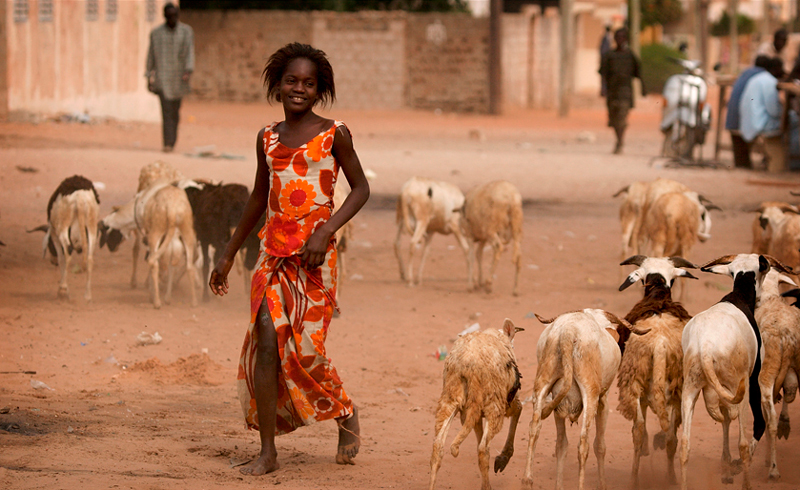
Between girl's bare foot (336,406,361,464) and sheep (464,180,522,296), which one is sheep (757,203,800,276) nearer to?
sheep (464,180,522,296)

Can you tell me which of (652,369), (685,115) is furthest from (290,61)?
(685,115)

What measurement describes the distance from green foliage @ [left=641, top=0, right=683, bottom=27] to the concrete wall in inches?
1404

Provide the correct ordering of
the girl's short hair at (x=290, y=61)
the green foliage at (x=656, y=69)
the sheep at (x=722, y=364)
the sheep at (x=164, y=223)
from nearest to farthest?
the sheep at (x=722, y=364)
the girl's short hair at (x=290, y=61)
the sheep at (x=164, y=223)
the green foliage at (x=656, y=69)

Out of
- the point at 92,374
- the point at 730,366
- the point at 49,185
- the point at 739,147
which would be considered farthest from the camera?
the point at 739,147

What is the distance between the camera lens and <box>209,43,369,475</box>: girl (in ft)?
14.1

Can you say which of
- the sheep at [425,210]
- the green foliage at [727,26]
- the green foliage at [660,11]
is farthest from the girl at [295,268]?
the green foliage at [727,26]

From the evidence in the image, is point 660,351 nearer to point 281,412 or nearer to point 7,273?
point 281,412

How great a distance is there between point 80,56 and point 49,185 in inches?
367

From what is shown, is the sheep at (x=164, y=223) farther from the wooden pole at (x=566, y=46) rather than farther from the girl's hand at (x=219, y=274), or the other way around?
the wooden pole at (x=566, y=46)

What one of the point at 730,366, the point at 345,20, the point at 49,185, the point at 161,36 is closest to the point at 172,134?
the point at 161,36

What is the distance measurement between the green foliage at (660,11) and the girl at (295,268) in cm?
5140

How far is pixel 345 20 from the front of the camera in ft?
100

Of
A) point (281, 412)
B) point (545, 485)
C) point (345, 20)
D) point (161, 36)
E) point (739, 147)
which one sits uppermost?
point (345, 20)

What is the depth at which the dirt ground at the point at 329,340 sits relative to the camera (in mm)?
4676
